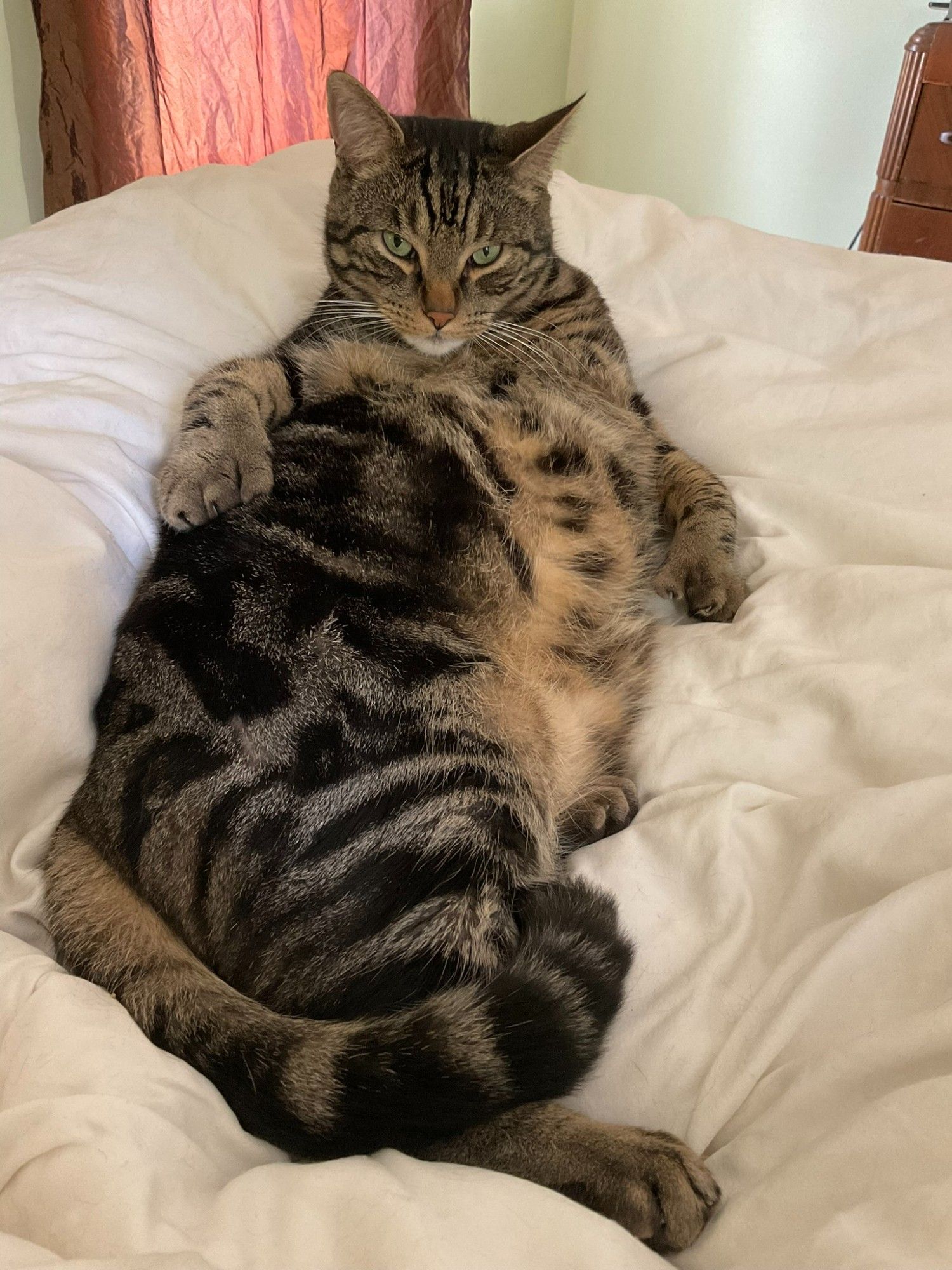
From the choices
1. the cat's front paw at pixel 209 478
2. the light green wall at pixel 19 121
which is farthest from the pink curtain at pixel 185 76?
the cat's front paw at pixel 209 478

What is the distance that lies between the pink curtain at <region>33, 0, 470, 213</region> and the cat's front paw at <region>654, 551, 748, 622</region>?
5.95 feet

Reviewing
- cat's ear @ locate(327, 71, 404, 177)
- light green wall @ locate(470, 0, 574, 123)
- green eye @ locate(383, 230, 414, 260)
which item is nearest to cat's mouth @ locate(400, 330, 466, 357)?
green eye @ locate(383, 230, 414, 260)

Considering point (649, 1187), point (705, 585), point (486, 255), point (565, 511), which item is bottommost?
point (649, 1187)

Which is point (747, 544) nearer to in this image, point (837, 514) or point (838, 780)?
point (837, 514)

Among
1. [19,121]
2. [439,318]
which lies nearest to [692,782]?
[439,318]

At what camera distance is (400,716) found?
Result: 1110 mm

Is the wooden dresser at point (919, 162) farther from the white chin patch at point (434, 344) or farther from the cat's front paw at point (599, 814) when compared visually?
the cat's front paw at point (599, 814)

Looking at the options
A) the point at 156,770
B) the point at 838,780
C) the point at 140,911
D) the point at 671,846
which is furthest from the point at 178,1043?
the point at 838,780

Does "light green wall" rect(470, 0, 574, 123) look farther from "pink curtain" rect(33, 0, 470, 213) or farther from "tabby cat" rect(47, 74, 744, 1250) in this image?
"tabby cat" rect(47, 74, 744, 1250)

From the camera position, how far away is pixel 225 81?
242cm

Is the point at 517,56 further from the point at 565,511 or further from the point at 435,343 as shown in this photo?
the point at 565,511

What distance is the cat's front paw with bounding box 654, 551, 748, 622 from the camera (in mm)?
1433

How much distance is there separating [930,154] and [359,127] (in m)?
2.14

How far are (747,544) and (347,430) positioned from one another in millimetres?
674
